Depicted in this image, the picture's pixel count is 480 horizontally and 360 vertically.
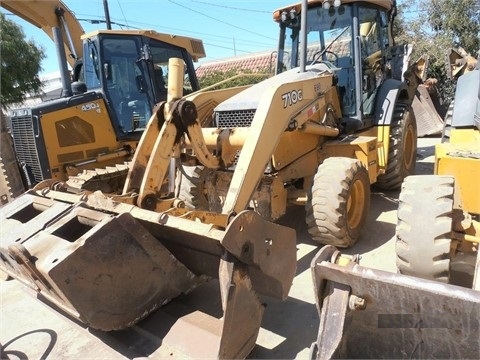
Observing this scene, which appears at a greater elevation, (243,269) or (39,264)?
(39,264)

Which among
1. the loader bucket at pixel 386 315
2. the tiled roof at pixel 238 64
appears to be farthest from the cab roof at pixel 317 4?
the tiled roof at pixel 238 64

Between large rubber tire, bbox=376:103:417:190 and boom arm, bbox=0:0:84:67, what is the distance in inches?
219

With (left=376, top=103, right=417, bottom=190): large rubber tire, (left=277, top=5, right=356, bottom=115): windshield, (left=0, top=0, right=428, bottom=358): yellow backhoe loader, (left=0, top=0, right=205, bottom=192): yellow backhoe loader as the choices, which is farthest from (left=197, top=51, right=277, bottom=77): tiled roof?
(left=0, top=0, right=428, bottom=358): yellow backhoe loader

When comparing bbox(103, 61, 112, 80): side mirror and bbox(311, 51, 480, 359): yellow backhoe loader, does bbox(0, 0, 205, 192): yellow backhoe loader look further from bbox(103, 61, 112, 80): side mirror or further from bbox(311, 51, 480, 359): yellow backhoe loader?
bbox(311, 51, 480, 359): yellow backhoe loader

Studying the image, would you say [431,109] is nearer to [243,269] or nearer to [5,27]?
Answer: [243,269]

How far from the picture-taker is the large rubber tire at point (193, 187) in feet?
15.8

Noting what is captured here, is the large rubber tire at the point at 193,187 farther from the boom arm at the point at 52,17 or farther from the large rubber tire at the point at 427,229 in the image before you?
the boom arm at the point at 52,17

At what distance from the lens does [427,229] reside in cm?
250

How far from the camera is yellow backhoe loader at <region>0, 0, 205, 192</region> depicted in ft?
18.6

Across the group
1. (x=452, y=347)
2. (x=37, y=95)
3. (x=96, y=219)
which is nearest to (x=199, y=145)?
(x=96, y=219)

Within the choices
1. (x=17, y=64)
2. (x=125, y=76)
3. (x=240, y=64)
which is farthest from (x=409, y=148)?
(x=17, y=64)

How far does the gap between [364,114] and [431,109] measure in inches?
276

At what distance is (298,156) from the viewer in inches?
178

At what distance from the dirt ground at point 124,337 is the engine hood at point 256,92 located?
65.8 inches
